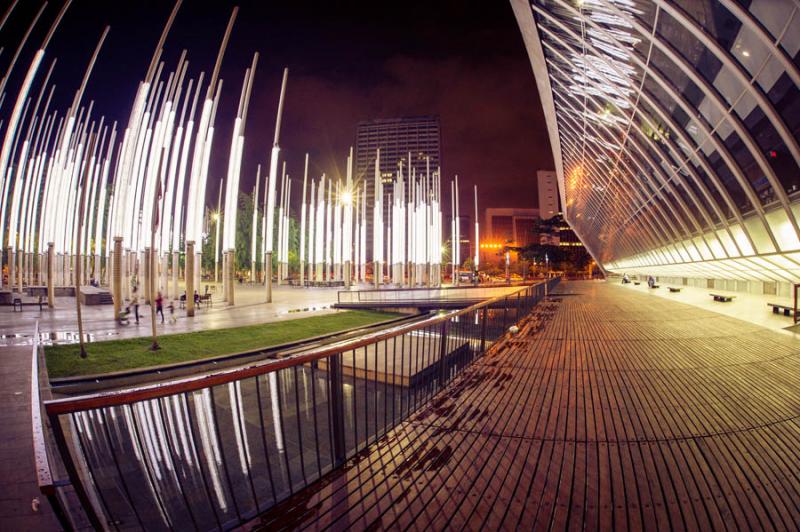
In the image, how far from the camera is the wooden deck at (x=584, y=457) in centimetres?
266

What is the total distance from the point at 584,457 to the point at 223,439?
541 centimetres

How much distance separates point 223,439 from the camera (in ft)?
19.5

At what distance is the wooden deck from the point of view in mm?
2658

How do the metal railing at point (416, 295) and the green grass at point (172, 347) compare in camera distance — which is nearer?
the green grass at point (172, 347)

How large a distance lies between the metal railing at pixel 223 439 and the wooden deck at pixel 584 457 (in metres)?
0.45

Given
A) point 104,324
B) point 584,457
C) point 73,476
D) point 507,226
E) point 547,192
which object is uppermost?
point 547,192

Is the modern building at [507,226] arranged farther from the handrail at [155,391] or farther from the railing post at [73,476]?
the railing post at [73,476]

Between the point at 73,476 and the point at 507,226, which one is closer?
the point at 73,476

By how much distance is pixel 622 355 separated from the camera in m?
7.73

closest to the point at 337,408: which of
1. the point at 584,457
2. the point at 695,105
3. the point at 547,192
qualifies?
the point at 584,457

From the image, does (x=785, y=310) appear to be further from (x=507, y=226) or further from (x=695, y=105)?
(x=507, y=226)

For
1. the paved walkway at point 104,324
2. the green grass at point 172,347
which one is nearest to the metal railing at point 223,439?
the green grass at point 172,347

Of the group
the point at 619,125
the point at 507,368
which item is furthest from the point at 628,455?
the point at 619,125

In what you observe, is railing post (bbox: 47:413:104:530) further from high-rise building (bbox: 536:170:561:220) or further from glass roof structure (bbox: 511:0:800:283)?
high-rise building (bbox: 536:170:561:220)
